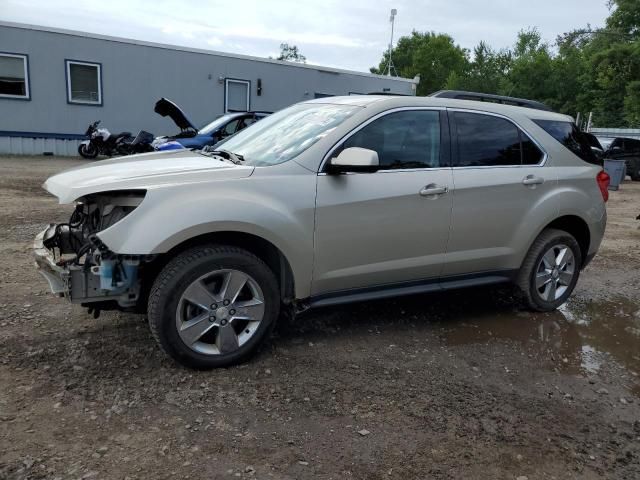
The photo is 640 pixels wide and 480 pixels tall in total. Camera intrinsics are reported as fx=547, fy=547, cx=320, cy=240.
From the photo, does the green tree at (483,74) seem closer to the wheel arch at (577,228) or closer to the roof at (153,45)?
the roof at (153,45)

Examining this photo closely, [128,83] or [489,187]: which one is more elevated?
[128,83]

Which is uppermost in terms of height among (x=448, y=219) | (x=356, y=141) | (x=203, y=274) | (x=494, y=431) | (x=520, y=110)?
(x=520, y=110)

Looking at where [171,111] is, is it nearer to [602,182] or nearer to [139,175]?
[139,175]

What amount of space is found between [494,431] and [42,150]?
16621 millimetres

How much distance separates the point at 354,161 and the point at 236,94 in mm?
15954

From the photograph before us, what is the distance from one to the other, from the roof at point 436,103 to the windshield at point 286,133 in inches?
4.9

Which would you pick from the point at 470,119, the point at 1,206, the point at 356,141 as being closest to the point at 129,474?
the point at 356,141

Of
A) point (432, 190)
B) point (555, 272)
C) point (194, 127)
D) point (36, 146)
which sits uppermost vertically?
point (194, 127)

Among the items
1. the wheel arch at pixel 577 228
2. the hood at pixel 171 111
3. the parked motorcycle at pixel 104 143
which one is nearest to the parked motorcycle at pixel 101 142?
the parked motorcycle at pixel 104 143

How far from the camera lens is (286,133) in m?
4.05

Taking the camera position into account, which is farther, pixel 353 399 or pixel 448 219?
pixel 448 219

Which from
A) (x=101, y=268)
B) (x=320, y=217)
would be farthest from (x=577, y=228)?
(x=101, y=268)

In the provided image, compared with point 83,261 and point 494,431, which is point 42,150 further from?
point 494,431

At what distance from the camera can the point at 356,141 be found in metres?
3.78
